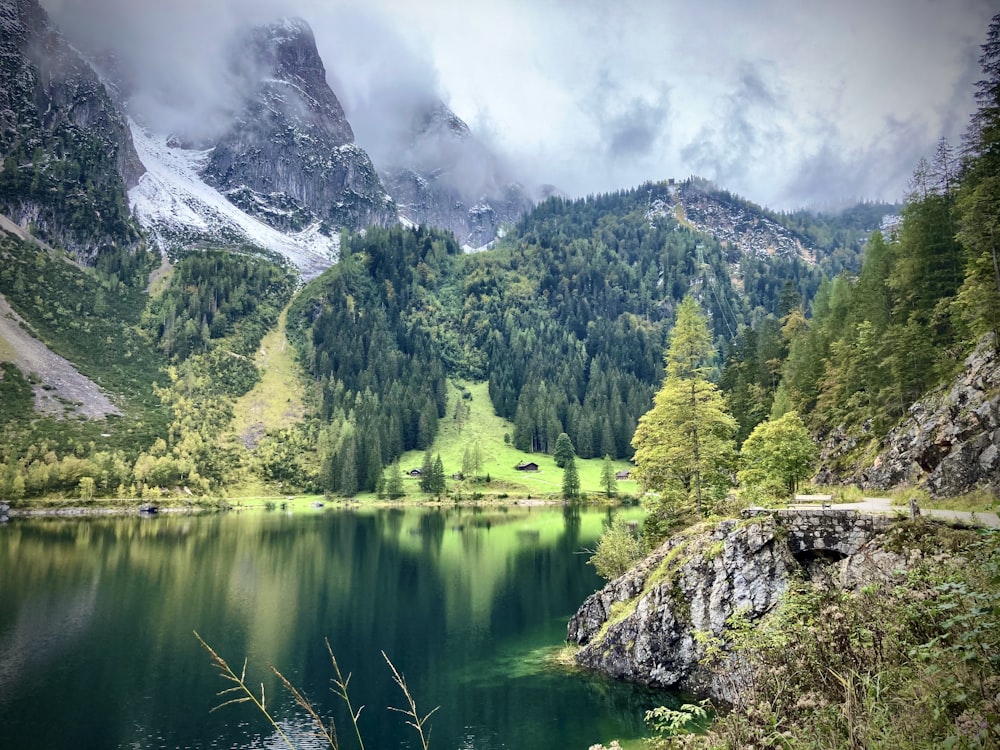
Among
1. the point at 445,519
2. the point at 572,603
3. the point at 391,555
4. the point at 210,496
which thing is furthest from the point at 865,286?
the point at 210,496

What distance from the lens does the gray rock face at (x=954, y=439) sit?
2638 centimetres

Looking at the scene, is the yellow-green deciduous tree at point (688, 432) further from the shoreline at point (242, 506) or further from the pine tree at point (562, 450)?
the pine tree at point (562, 450)

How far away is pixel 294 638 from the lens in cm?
4297

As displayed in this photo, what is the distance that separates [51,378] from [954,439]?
205422 millimetres

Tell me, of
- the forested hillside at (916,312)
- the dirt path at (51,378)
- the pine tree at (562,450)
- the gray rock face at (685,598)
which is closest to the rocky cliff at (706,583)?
the gray rock face at (685,598)

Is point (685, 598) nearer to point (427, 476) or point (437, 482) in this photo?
point (437, 482)

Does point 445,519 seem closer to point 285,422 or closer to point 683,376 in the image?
point 683,376

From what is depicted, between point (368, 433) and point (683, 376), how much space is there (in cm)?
13549

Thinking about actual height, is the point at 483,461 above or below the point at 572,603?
above

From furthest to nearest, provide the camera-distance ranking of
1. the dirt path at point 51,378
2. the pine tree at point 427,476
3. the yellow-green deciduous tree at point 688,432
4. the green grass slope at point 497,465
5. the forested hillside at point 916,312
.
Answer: the dirt path at point 51,378 → the pine tree at point 427,476 → the green grass slope at point 497,465 → the yellow-green deciduous tree at point 688,432 → the forested hillside at point 916,312

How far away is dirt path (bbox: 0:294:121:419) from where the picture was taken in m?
160

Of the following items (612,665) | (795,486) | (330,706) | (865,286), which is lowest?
(330,706)

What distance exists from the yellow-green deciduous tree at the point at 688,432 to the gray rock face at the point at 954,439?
930 cm

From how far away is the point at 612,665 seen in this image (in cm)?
3180
